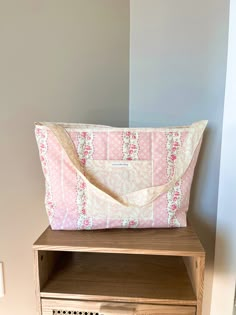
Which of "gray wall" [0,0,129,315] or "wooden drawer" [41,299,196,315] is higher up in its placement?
"gray wall" [0,0,129,315]

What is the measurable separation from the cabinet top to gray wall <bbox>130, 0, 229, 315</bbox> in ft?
0.91

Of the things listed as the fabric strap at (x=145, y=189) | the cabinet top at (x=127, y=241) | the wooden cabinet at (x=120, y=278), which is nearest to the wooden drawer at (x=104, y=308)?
the wooden cabinet at (x=120, y=278)

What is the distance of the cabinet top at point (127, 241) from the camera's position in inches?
32.1

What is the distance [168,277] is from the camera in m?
0.95

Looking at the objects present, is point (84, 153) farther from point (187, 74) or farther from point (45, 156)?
point (187, 74)

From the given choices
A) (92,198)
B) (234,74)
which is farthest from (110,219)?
(234,74)

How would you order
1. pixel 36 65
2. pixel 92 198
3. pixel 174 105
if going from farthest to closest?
1. pixel 174 105
2. pixel 36 65
3. pixel 92 198

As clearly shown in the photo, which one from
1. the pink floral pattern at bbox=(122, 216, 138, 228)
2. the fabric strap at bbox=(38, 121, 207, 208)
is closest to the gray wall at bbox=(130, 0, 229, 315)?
the fabric strap at bbox=(38, 121, 207, 208)

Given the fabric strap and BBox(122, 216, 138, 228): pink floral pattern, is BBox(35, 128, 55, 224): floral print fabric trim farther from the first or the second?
BBox(122, 216, 138, 228): pink floral pattern

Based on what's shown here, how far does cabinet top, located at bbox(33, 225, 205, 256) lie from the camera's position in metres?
0.82

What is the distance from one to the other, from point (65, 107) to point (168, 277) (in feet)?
2.04

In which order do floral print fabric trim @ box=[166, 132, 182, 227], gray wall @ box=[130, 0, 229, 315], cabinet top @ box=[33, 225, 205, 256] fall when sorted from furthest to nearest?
gray wall @ box=[130, 0, 229, 315], floral print fabric trim @ box=[166, 132, 182, 227], cabinet top @ box=[33, 225, 205, 256]

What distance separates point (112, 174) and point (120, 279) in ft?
0.98

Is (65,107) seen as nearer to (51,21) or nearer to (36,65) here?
(36,65)
